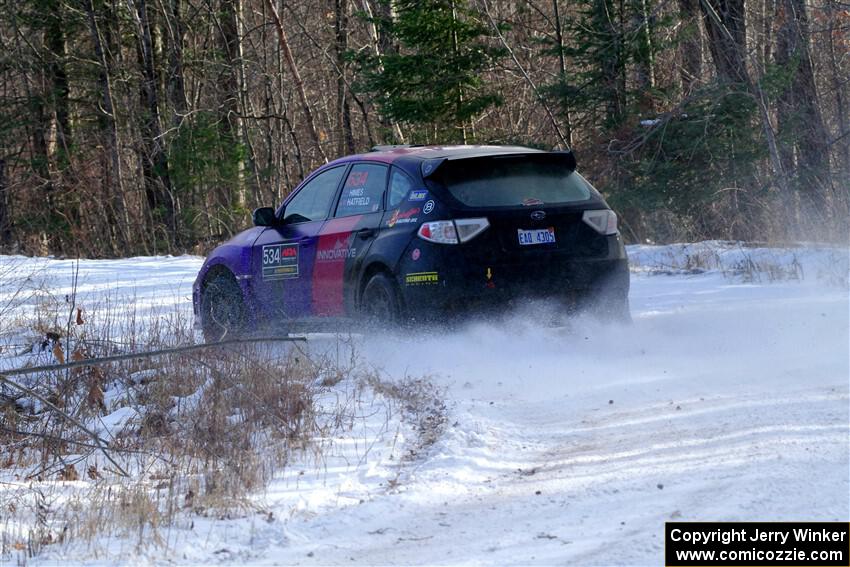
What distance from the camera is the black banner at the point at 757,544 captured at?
13.2ft

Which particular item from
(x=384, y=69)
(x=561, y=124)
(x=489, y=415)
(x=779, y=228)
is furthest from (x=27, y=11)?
(x=489, y=415)

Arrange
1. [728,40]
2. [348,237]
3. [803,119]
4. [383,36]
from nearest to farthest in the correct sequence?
1. [348,237]
2. [803,119]
3. [728,40]
4. [383,36]

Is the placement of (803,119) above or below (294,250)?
above

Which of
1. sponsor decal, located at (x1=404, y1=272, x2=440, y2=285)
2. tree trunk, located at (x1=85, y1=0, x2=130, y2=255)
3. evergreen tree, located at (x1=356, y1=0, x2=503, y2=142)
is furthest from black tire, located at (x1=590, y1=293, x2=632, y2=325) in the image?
tree trunk, located at (x1=85, y1=0, x2=130, y2=255)

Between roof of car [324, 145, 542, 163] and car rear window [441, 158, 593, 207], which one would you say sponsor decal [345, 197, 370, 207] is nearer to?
roof of car [324, 145, 542, 163]

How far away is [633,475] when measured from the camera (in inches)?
203

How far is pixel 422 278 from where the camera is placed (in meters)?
8.28

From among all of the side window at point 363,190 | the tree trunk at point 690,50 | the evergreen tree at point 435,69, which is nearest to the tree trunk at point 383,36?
the evergreen tree at point 435,69

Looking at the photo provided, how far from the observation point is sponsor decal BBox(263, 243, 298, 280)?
32.7 ft

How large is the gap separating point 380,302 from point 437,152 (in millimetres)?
1382

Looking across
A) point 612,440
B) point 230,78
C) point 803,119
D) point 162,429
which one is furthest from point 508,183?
point 230,78

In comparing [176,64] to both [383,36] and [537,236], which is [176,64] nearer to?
[383,36]

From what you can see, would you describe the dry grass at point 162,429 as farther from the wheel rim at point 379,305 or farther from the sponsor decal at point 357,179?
the sponsor decal at point 357,179

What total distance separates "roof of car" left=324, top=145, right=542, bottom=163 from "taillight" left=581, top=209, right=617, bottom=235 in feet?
2.23
